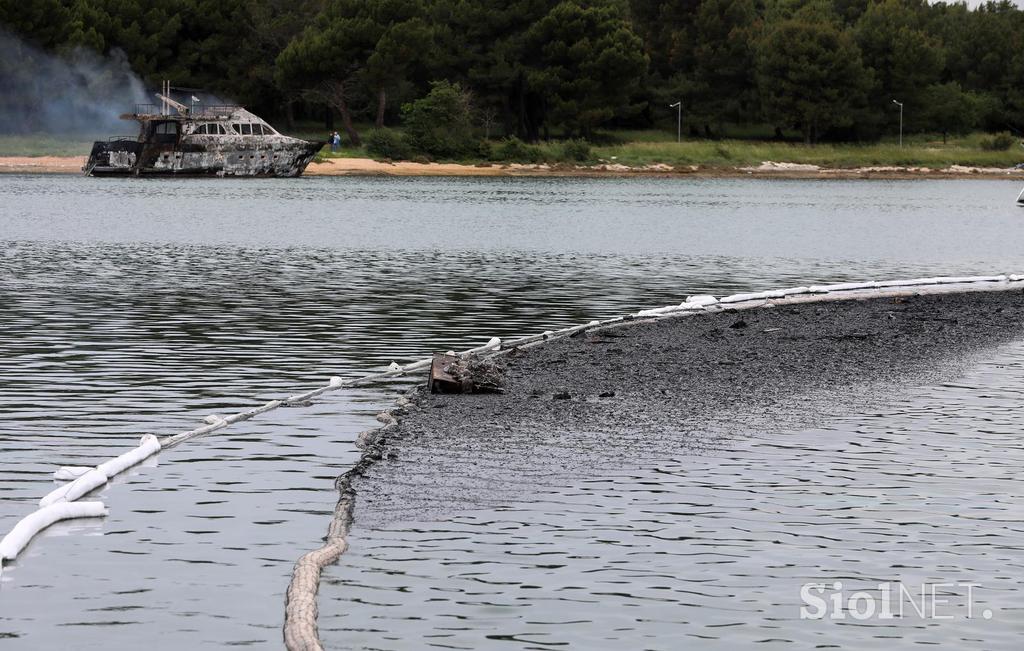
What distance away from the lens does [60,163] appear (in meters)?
130

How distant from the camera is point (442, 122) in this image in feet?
420

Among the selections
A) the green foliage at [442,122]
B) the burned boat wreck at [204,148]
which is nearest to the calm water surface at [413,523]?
the burned boat wreck at [204,148]

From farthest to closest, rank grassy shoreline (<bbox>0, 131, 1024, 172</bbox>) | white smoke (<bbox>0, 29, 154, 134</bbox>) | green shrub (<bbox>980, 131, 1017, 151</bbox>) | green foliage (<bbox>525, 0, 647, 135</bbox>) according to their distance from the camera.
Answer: green shrub (<bbox>980, 131, 1017, 151</bbox>) → grassy shoreline (<bbox>0, 131, 1024, 172</bbox>) → green foliage (<bbox>525, 0, 647, 135</bbox>) → white smoke (<bbox>0, 29, 154, 134</bbox>)

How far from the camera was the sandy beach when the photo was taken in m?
129

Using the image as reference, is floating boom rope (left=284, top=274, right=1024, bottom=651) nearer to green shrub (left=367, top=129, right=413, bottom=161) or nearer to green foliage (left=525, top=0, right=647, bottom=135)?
green foliage (left=525, top=0, right=647, bottom=135)

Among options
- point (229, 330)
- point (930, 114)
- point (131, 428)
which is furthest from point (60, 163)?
point (131, 428)

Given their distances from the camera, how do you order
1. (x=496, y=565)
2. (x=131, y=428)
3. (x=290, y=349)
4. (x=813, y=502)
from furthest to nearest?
(x=290, y=349) → (x=131, y=428) → (x=813, y=502) → (x=496, y=565)

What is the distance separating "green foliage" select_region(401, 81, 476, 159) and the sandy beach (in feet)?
5.16

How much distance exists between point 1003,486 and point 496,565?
5.67 m

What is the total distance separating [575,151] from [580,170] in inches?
69.6

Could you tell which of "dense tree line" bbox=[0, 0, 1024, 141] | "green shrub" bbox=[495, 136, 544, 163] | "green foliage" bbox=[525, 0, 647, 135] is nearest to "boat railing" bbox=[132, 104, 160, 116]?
"dense tree line" bbox=[0, 0, 1024, 141]

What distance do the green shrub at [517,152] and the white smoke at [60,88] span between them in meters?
30.8

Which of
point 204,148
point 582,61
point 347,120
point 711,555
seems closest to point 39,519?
point 711,555

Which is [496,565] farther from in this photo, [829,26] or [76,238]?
[829,26]
